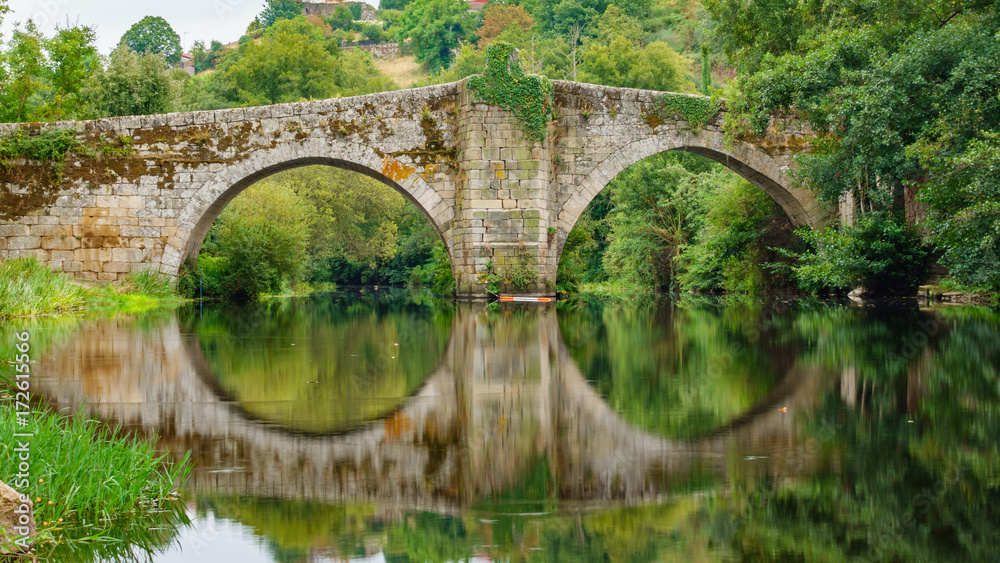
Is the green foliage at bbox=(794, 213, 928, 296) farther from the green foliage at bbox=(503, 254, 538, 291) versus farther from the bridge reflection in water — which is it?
the bridge reflection in water

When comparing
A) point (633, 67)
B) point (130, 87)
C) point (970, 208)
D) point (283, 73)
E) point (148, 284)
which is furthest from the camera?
point (283, 73)

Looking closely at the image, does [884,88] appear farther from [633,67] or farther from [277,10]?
[277,10]

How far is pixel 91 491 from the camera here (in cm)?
297

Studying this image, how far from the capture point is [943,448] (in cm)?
376

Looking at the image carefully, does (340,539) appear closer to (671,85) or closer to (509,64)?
(509,64)

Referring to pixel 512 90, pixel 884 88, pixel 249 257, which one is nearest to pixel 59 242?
pixel 249 257

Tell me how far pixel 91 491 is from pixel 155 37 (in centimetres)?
7339

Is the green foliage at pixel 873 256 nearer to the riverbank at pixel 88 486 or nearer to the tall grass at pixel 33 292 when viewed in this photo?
the tall grass at pixel 33 292

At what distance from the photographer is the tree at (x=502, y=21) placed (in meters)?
58.7

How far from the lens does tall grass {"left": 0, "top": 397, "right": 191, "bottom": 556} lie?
2.79m

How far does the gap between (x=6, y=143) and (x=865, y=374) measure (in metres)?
15.9

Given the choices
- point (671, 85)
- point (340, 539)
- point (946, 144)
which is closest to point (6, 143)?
point (946, 144)

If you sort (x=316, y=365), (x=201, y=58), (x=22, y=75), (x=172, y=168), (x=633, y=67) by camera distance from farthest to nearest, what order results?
(x=201, y=58), (x=633, y=67), (x=22, y=75), (x=172, y=168), (x=316, y=365)

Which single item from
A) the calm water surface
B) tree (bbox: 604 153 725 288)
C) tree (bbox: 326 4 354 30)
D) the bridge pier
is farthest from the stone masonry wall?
tree (bbox: 326 4 354 30)
